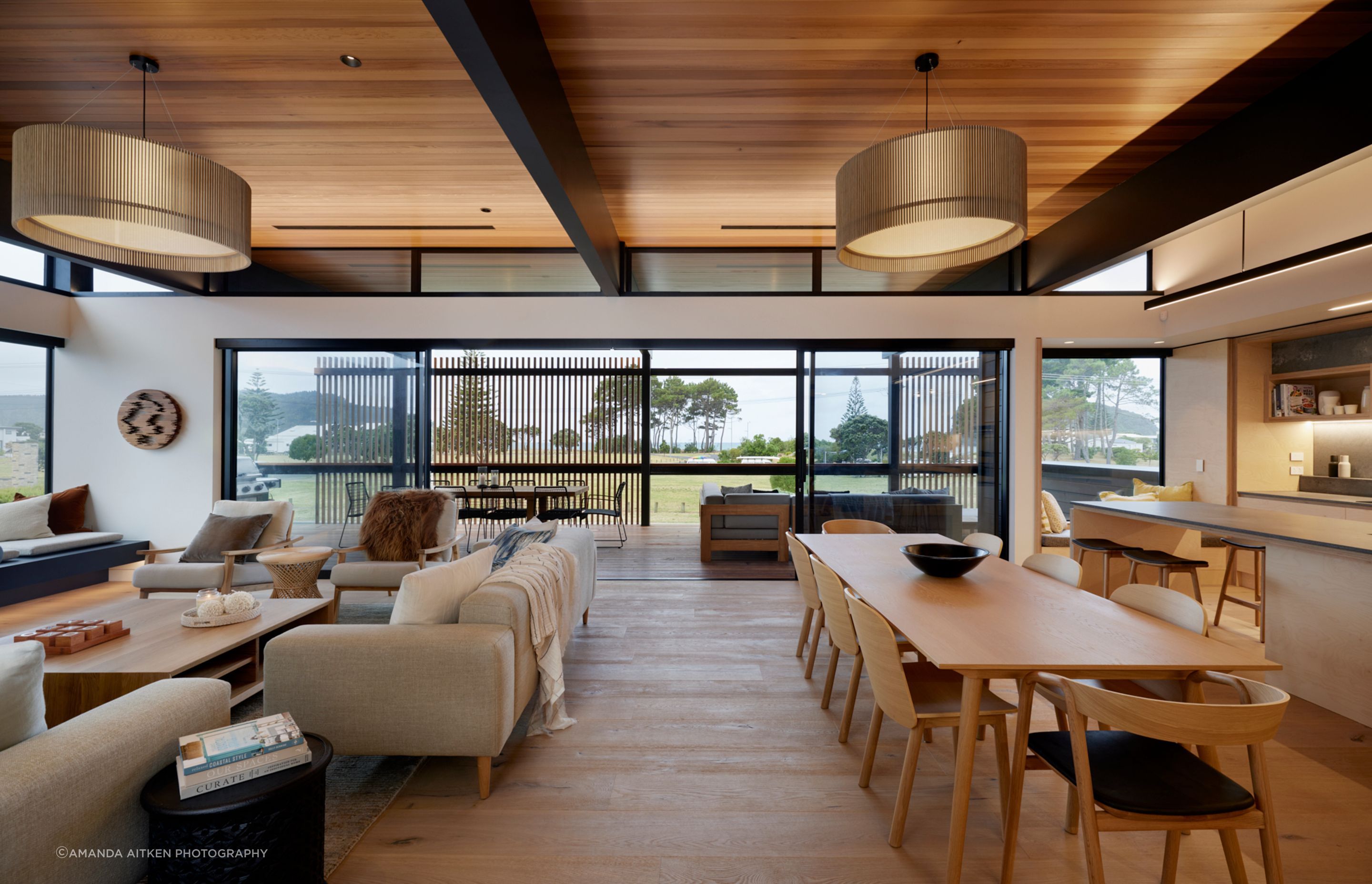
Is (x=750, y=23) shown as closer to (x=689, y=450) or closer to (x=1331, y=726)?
(x=1331, y=726)

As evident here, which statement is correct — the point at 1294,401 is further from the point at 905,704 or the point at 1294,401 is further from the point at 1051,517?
the point at 905,704

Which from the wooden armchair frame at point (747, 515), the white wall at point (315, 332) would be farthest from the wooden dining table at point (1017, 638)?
the wooden armchair frame at point (747, 515)

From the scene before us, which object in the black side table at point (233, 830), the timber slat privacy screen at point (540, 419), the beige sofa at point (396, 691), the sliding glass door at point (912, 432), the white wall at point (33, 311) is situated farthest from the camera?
the timber slat privacy screen at point (540, 419)

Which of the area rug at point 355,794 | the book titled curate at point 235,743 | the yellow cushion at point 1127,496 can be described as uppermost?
the yellow cushion at point 1127,496

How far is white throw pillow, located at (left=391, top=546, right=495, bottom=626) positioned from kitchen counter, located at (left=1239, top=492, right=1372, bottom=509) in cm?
617

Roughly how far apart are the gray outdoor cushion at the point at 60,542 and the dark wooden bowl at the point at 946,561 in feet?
20.9

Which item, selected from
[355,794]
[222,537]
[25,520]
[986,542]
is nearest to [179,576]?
[222,537]

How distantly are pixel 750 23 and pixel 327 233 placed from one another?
421cm

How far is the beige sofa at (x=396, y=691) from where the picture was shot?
2.16 meters

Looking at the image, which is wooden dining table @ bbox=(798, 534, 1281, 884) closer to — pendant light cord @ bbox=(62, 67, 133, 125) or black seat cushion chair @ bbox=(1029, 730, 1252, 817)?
black seat cushion chair @ bbox=(1029, 730, 1252, 817)

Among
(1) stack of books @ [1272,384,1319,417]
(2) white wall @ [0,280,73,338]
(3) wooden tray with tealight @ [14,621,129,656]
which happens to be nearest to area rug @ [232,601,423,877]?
(3) wooden tray with tealight @ [14,621,129,656]

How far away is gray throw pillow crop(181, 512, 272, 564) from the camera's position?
14.5 feet

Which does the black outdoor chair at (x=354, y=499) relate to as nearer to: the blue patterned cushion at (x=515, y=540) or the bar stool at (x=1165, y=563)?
the blue patterned cushion at (x=515, y=540)

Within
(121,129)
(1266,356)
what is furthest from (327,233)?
(1266,356)
